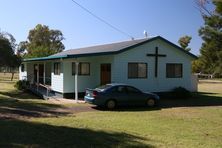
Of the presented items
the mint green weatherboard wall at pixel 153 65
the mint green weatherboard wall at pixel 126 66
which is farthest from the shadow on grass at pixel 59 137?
the mint green weatherboard wall at pixel 153 65

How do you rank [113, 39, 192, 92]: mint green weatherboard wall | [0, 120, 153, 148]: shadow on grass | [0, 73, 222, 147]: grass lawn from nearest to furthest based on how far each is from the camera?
[0, 120, 153, 148]: shadow on grass
[0, 73, 222, 147]: grass lawn
[113, 39, 192, 92]: mint green weatherboard wall

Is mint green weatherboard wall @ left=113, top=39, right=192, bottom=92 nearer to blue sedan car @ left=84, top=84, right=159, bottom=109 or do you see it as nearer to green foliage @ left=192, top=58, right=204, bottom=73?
blue sedan car @ left=84, top=84, right=159, bottom=109

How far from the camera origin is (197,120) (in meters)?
15.5

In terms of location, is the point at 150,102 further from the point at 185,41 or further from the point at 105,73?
the point at 185,41

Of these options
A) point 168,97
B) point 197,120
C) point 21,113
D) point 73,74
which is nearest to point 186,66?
point 168,97

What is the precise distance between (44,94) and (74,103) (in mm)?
5778

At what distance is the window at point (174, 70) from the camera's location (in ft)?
88.2

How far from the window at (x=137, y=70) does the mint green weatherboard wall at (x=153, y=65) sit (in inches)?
10.8

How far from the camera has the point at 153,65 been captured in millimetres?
26047

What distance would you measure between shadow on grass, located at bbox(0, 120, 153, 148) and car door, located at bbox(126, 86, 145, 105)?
863 cm

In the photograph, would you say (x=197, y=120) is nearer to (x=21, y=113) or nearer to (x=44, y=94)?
(x=21, y=113)

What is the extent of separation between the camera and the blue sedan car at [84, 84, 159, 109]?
19.7 m

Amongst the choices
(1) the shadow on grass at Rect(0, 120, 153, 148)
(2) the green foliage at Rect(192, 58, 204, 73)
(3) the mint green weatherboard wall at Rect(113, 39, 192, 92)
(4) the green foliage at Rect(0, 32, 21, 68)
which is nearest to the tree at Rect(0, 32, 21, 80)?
(4) the green foliage at Rect(0, 32, 21, 68)

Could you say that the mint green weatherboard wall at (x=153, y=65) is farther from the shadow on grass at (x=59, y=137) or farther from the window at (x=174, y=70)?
the shadow on grass at (x=59, y=137)
